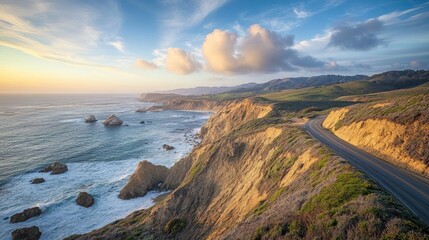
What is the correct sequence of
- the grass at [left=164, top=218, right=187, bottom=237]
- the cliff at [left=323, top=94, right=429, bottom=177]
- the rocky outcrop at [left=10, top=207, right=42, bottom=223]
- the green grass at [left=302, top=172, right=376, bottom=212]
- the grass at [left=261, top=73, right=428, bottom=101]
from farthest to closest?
the grass at [left=261, top=73, right=428, bottom=101] → the rocky outcrop at [left=10, top=207, right=42, bottom=223] → the grass at [left=164, top=218, right=187, bottom=237] → the cliff at [left=323, top=94, right=429, bottom=177] → the green grass at [left=302, top=172, right=376, bottom=212]

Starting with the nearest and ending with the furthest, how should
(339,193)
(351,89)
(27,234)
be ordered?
(339,193) < (27,234) < (351,89)

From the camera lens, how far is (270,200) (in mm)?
20766

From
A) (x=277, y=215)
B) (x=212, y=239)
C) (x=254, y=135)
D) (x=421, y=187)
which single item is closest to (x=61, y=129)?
(x=254, y=135)

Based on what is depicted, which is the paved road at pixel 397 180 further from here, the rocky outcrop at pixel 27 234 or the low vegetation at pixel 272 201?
the rocky outcrop at pixel 27 234

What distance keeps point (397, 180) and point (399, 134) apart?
765cm

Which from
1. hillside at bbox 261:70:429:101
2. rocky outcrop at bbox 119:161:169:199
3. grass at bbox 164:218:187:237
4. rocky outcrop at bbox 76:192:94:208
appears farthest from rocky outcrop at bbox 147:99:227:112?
grass at bbox 164:218:187:237

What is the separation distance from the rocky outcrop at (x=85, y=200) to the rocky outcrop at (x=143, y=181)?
15.2ft

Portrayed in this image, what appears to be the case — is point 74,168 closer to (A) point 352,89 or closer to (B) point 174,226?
(B) point 174,226

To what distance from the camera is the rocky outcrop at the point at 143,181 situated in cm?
4069

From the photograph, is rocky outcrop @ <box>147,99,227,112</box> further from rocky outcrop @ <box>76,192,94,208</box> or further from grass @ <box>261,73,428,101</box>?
rocky outcrop @ <box>76,192,94,208</box>

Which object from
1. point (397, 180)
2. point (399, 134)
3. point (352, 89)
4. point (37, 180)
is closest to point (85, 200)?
point (37, 180)

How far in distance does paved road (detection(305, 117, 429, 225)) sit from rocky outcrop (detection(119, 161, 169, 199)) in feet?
102

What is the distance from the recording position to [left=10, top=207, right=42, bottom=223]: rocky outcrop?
1307 inches

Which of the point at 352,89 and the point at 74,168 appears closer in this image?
the point at 74,168
